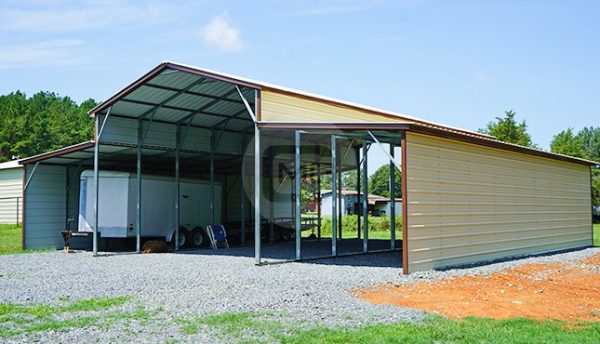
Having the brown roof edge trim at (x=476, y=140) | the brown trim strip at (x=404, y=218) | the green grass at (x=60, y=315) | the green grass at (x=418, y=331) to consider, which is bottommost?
the green grass at (x=60, y=315)

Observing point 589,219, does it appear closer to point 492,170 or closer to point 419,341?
point 492,170

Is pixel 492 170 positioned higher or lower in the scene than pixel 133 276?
higher

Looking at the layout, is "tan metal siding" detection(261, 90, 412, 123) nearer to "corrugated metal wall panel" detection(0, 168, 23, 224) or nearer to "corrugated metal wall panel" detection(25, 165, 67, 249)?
"corrugated metal wall panel" detection(25, 165, 67, 249)

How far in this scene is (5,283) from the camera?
1176 cm

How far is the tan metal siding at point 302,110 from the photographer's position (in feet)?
50.4

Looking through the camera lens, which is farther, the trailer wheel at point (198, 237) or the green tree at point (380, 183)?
the green tree at point (380, 183)

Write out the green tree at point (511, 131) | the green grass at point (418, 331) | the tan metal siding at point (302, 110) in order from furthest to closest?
the green tree at point (511, 131) < the tan metal siding at point (302, 110) < the green grass at point (418, 331)

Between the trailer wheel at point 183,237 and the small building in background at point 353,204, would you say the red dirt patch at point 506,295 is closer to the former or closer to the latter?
the trailer wheel at point 183,237

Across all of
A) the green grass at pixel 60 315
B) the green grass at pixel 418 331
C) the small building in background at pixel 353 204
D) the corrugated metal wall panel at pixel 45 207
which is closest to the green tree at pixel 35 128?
the small building in background at pixel 353 204

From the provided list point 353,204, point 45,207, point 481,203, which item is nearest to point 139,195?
point 45,207

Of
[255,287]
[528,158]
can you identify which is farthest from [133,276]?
[528,158]

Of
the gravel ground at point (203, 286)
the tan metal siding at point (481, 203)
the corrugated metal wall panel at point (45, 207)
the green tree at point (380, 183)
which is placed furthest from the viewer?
the green tree at point (380, 183)

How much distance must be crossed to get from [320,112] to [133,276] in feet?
26.2

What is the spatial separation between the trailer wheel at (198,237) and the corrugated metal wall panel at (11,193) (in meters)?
14.5
